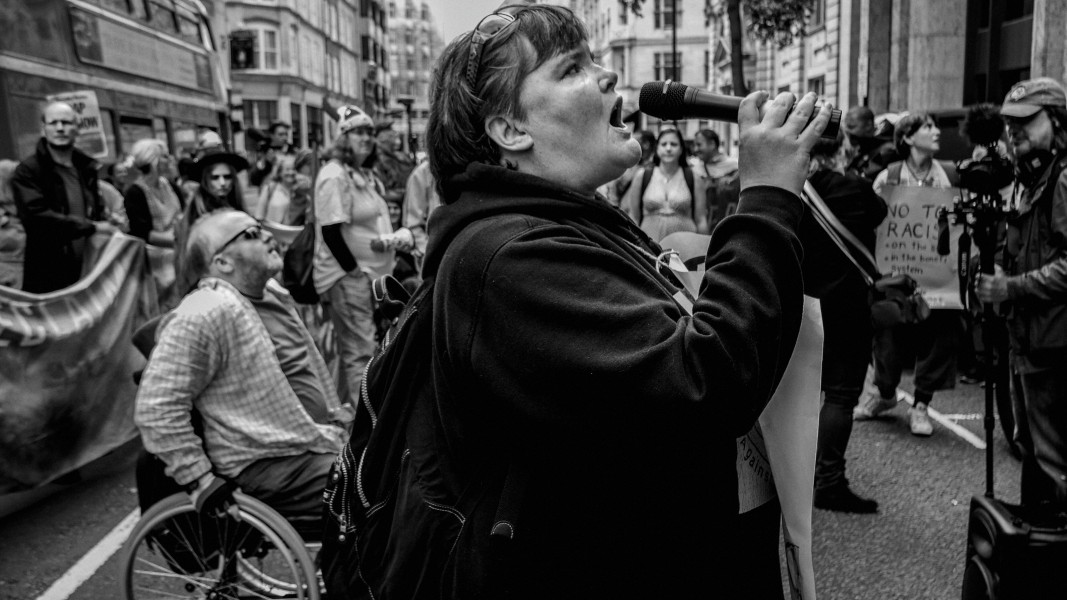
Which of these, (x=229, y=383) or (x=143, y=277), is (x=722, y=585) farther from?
(x=143, y=277)

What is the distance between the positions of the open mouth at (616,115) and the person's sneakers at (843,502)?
3.75m

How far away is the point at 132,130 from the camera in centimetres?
1306

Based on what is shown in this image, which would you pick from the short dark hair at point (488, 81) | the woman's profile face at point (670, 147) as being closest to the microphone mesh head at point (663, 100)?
the short dark hair at point (488, 81)

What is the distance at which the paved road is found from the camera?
4.14 metres

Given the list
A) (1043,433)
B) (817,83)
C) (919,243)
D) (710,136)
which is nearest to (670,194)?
(919,243)

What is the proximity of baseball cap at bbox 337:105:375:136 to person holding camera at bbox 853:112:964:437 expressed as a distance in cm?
365

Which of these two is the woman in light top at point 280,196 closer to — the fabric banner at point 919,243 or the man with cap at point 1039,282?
the fabric banner at point 919,243

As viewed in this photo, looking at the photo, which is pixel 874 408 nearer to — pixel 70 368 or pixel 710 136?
pixel 710 136

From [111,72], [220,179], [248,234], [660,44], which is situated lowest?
[248,234]

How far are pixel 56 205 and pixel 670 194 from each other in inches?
184

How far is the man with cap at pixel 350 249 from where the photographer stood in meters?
6.49

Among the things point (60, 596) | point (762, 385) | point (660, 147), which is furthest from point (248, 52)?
point (762, 385)

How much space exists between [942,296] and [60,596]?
17.5 ft

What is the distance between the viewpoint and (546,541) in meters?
1.39
